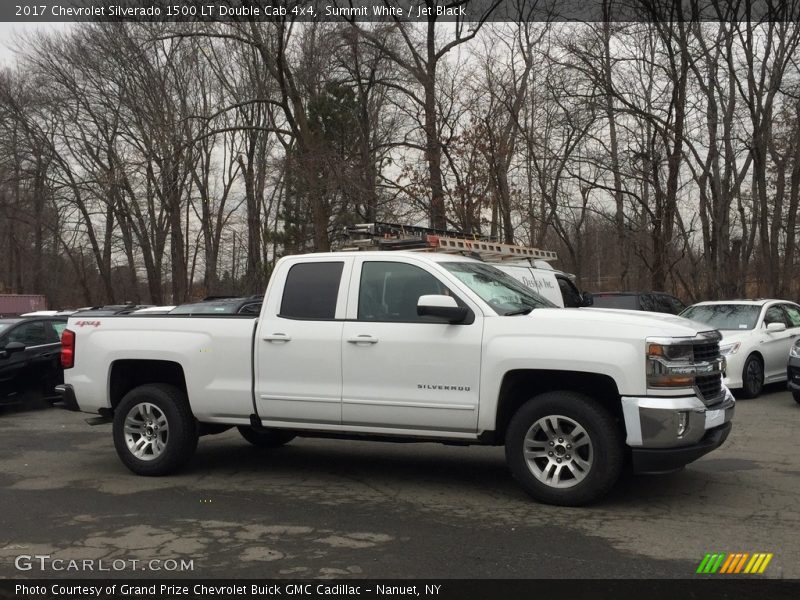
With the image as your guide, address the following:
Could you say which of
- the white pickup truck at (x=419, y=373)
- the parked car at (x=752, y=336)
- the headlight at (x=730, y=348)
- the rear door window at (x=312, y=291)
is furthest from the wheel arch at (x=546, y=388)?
the headlight at (x=730, y=348)

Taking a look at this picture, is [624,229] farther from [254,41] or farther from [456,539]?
[456,539]

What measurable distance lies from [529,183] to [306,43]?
9.05 meters

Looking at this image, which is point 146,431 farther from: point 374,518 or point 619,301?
point 619,301

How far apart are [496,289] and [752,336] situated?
784 cm

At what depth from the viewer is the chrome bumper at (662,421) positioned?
19.0 ft

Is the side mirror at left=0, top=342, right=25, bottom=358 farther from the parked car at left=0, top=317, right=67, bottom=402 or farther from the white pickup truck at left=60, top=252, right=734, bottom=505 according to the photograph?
the white pickup truck at left=60, top=252, right=734, bottom=505

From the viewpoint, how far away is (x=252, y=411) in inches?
280

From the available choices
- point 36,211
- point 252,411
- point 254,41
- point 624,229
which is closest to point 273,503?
→ point 252,411

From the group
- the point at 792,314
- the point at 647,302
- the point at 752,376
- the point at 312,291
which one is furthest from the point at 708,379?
the point at 647,302

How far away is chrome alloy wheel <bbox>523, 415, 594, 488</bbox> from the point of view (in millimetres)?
6090

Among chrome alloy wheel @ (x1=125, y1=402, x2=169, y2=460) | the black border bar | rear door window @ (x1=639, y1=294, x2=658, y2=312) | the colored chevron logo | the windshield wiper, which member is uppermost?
the black border bar

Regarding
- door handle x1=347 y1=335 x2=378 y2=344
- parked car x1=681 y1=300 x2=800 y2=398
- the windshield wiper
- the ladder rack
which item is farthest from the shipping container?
the windshield wiper

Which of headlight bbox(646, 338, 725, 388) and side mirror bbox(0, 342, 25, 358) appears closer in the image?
headlight bbox(646, 338, 725, 388)

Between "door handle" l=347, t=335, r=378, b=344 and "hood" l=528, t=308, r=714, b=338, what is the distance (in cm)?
127
